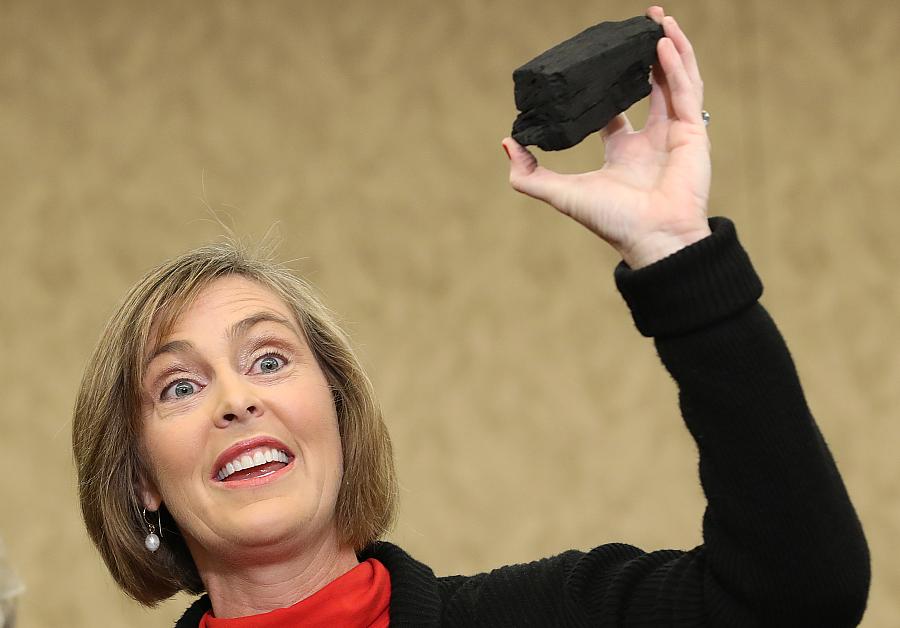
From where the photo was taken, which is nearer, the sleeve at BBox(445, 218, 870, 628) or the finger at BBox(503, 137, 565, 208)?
the sleeve at BBox(445, 218, 870, 628)

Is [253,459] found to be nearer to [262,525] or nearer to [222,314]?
[262,525]

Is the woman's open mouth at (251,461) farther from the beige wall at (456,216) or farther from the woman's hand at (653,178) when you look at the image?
the beige wall at (456,216)

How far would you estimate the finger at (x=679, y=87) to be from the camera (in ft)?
4.99

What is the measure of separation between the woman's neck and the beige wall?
1.53m

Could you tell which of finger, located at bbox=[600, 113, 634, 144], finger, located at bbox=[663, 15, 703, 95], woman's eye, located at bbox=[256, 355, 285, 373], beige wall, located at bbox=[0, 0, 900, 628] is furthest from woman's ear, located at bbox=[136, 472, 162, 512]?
beige wall, located at bbox=[0, 0, 900, 628]

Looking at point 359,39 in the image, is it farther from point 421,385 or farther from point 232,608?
point 232,608

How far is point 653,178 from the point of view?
1519mm

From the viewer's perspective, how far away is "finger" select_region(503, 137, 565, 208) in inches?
60.5

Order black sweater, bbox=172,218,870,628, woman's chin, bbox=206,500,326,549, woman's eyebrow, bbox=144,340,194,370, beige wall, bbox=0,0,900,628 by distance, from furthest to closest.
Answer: beige wall, bbox=0,0,900,628 → woman's eyebrow, bbox=144,340,194,370 → woman's chin, bbox=206,500,326,549 → black sweater, bbox=172,218,870,628

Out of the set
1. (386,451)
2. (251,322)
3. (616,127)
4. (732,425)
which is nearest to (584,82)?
(616,127)

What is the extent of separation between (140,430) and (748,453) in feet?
2.75

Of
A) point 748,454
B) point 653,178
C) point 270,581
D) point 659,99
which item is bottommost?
point 748,454

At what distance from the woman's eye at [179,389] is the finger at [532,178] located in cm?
51

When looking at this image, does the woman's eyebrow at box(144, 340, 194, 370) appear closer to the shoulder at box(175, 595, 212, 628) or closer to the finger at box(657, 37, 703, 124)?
the shoulder at box(175, 595, 212, 628)
